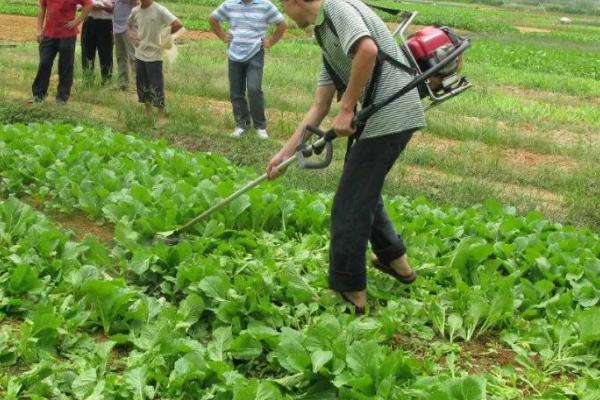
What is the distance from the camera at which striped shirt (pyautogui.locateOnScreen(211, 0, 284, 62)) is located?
30.7 feet

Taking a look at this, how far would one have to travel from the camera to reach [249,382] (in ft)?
11.1

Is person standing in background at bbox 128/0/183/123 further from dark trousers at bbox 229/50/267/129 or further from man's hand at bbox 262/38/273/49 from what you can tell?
man's hand at bbox 262/38/273/49

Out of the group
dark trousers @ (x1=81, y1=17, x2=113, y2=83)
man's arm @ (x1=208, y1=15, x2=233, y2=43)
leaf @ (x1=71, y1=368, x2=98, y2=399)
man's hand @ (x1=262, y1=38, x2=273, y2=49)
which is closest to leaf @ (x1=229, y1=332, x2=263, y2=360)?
leaf @ (x1=71, y1=368, x2=98, y2=399)

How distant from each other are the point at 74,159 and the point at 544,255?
3.60m

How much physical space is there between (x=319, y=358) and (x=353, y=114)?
46.5 inches

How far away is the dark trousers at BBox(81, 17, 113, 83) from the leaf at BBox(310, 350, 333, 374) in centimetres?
912

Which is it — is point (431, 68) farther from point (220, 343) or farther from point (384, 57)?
point (220, 343)

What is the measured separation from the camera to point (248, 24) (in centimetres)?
941

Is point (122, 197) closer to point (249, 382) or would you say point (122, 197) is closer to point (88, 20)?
point (249, 382)

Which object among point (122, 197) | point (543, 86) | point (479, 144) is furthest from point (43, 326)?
point (543, 86)

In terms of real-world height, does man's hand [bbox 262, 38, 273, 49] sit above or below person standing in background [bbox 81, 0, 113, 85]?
above

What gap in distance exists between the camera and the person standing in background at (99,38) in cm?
1170

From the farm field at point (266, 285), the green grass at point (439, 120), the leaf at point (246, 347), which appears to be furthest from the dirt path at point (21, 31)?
the leaf at point (246, 347)

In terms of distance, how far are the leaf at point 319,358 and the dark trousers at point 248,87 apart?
6.24 m
